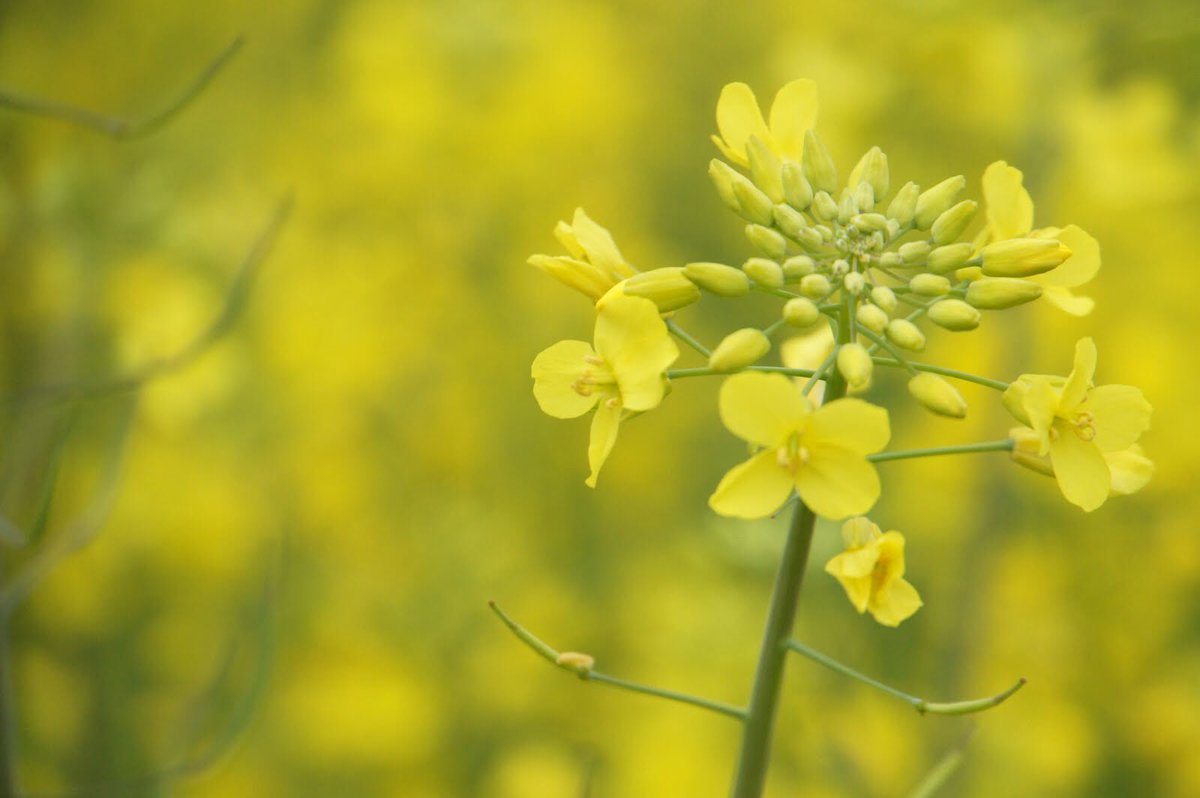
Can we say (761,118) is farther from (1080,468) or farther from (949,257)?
(1080,468)

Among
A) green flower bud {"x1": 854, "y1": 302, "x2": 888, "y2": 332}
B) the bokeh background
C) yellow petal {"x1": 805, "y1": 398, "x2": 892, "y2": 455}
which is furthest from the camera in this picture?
the bokeh background

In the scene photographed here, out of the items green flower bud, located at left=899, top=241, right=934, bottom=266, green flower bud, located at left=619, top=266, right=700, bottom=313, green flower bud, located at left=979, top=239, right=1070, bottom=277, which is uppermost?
green flower bud, located at left=979, top=239, right=1070, bottom=277

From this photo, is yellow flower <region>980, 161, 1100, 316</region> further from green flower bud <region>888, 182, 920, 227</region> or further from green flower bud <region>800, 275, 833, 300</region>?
green flower bud <region>800, 275, 833, 300</region>

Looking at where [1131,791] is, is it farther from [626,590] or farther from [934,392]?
[934,392]

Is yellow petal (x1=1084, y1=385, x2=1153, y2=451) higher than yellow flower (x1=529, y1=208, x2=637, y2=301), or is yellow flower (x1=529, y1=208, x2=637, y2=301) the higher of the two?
yellow flower (x1=529, y1=208, x2=637, y2=301)

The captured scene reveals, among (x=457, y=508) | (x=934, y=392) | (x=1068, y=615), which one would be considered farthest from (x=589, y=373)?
(x=1068, y=615)

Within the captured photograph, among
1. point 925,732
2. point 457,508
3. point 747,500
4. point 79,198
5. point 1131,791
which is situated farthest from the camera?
point 457,508

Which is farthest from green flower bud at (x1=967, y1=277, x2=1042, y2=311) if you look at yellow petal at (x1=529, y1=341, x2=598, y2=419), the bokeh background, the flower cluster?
the bokeh background

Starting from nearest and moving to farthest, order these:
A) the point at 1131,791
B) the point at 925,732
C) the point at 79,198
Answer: the point at 79,198
the point at 925,732
the point at 1131,791
